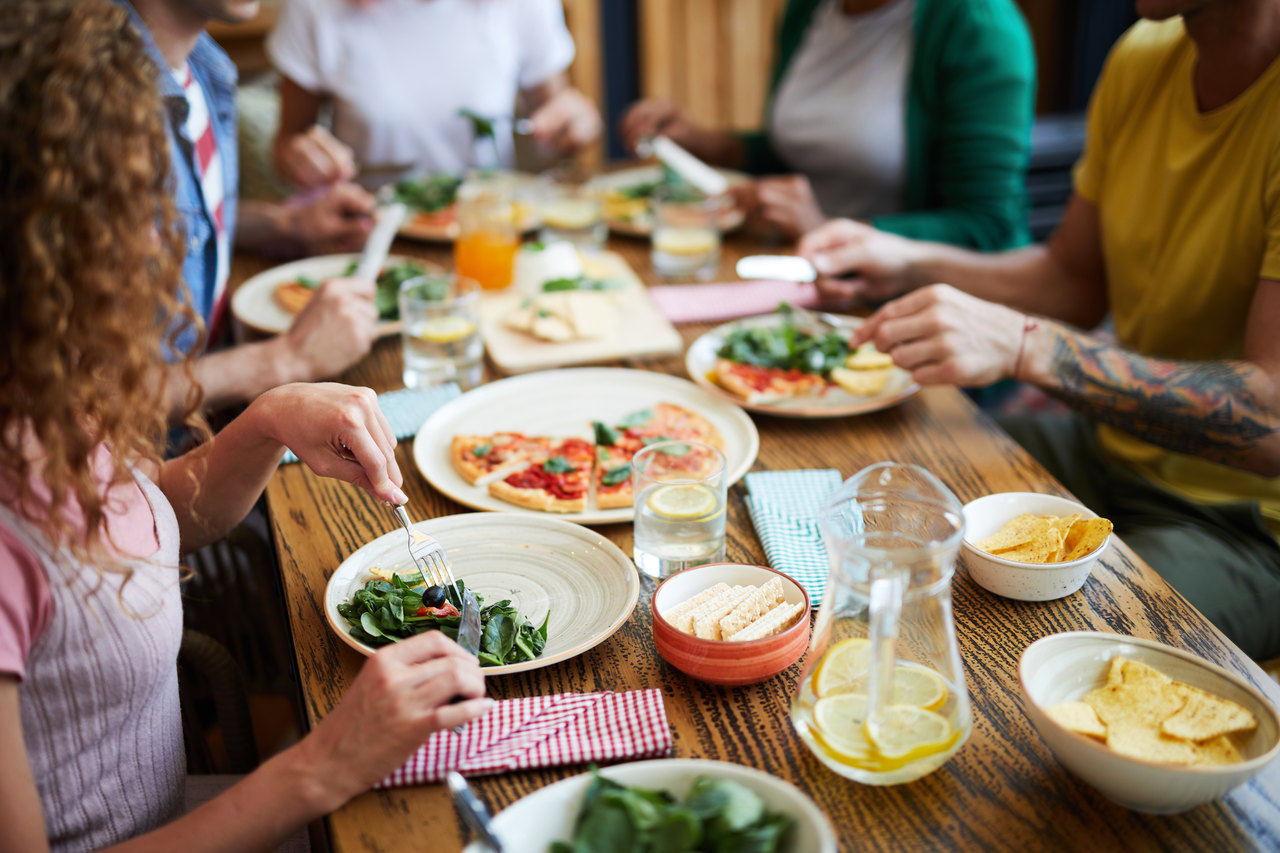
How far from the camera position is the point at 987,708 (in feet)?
3.34

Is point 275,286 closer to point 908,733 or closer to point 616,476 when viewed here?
point 616,476

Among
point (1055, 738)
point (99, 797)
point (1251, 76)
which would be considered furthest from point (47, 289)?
point (1251, 76)

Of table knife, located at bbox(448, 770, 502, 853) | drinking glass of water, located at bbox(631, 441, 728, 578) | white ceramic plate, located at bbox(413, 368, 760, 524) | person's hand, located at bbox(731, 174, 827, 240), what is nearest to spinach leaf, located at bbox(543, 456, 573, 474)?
white ceramic plate, located at bbox(413, 368, 760, 524)

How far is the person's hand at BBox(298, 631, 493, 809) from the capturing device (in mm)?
885

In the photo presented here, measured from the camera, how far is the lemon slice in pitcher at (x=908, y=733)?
2.89 ft

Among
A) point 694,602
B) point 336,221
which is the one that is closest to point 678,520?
point 694,602

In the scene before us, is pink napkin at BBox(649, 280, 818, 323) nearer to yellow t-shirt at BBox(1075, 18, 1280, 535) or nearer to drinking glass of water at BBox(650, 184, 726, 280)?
drinking glass of water at BBox(650, 184, 726, 280)

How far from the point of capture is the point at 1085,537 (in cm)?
119

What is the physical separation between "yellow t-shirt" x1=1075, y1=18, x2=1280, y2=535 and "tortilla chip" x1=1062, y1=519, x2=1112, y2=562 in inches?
27.1

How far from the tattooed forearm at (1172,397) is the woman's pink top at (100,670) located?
1.38 m

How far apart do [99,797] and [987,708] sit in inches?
35.9

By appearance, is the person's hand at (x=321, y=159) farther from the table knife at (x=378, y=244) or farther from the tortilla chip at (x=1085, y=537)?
the tortilla chip at (x=1085, y=537)

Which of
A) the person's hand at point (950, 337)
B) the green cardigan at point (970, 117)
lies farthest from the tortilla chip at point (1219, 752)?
the green cardigan at point (970, 117)

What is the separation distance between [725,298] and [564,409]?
60cm
